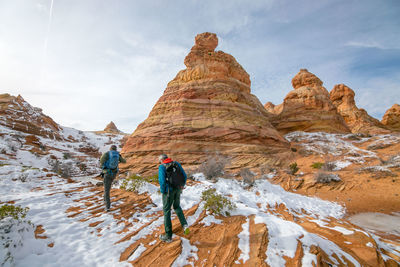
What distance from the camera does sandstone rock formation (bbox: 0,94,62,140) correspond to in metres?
27.4

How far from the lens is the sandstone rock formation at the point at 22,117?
27.4m

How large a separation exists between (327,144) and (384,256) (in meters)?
19.7

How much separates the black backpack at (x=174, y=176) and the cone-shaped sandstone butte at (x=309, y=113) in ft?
89.5

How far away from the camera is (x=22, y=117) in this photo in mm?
30562

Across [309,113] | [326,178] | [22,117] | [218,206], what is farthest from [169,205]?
[22,117]

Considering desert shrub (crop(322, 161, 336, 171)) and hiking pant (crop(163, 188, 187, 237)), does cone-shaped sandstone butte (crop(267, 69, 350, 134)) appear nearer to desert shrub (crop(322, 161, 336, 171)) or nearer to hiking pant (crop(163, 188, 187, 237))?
desert shrub (crop(322, 161, 336, 171))

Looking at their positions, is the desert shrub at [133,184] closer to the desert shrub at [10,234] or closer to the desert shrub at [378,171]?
the desert shrub at [10,234]

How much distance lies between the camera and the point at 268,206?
6.26m

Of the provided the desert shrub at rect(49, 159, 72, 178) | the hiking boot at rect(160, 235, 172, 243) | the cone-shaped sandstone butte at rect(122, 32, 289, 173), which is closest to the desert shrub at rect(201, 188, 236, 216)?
the hiking boot at rect(160, 235, 172, 243)

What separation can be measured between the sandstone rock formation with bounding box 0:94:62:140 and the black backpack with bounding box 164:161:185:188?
1377 inches

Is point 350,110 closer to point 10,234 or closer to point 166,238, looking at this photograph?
Result: point 166,238

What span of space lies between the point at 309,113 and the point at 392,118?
3790 centimetres

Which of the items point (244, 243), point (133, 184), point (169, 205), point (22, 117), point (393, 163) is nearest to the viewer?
point (244, 243)

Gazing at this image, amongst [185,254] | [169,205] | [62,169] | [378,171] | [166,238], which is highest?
[169,205]
